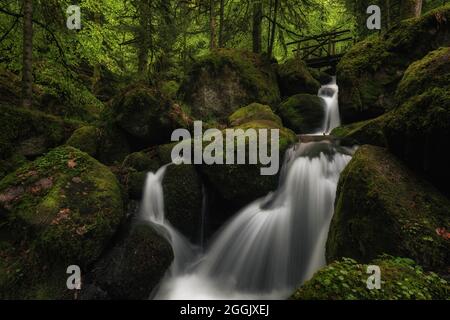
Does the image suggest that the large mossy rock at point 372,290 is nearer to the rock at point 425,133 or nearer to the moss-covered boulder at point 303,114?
the rock at point 425,133

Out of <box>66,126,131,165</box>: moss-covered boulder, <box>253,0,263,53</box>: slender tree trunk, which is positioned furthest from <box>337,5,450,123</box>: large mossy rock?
<box>66,126,131,165</box>: moss-covered boulder

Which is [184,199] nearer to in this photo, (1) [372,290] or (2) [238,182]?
(2) [238,182]

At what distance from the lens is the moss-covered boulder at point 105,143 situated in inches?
339

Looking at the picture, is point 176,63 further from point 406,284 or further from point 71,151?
point 406,284

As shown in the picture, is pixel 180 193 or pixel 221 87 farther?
pixel 221 87

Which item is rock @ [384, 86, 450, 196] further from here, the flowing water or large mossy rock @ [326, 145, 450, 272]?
the flowing water

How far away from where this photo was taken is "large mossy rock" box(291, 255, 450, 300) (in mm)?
2854

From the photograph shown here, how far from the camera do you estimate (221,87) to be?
41.3 feet

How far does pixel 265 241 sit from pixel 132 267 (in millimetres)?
2656

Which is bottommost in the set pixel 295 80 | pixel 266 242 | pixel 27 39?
pixel 266 242

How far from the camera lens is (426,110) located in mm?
4848

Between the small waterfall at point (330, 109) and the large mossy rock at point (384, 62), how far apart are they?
0.92m

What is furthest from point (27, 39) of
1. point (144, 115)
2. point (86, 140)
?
point (144, 115)
